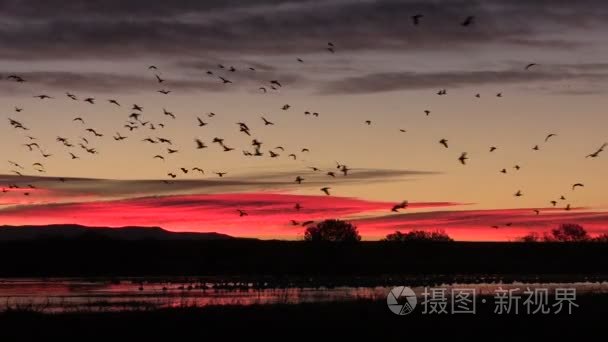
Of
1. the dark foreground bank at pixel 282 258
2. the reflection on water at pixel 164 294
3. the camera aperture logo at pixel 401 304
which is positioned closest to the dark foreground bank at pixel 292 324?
the camera aperture logo at pixel 401 304

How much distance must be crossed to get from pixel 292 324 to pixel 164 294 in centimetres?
1895

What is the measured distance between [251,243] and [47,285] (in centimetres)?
5434

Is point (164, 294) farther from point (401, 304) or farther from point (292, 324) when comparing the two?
point (292, 324)

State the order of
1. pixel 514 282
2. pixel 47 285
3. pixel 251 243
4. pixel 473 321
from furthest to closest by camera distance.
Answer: pixel 251 243
pixel 514 282
pixel 47 285
pixel 473 321

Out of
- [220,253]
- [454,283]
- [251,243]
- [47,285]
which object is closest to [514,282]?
[454,283]

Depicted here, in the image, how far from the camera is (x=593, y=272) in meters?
93.8

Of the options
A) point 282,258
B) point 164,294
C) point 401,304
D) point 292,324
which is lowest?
point 292,324

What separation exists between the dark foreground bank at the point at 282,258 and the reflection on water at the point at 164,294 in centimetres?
2163

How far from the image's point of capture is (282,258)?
10481 cm

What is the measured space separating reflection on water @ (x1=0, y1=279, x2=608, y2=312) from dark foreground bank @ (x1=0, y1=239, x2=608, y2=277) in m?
21.6

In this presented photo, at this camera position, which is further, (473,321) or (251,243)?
(251,243)

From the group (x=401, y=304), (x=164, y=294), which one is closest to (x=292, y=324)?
(x=401, y=304)

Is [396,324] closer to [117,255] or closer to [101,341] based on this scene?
[101,341]

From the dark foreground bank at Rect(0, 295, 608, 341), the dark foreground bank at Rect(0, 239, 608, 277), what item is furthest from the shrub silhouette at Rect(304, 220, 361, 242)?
the dark foreground bank at Rect(0, 295, 608, 341)
